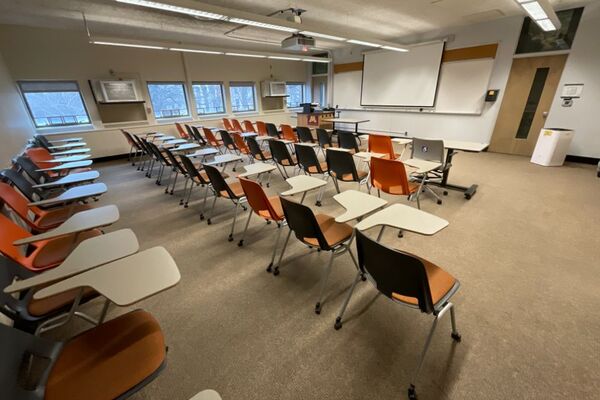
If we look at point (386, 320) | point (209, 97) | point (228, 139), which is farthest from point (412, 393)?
point (209, 97)

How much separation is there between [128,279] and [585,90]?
323 inches

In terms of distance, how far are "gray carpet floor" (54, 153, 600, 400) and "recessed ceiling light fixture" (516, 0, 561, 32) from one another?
307 centimetres

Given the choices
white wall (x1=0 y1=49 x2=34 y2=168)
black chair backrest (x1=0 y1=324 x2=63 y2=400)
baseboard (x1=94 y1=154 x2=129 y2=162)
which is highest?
white wall (x1=0 y1=49 x2=34 y2=168)

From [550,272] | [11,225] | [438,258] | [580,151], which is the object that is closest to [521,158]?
[580,151]

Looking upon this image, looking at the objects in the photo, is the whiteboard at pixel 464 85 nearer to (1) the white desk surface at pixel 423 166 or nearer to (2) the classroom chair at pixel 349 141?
(2) the classroom chair at pixel 349 141

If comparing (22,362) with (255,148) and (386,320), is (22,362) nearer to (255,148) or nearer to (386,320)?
(386,320)

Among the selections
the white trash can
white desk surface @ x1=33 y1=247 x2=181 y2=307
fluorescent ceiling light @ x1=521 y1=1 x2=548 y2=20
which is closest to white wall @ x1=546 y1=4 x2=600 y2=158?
the white trash can

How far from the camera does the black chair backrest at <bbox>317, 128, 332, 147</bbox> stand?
5484 mm

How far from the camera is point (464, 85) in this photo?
6.65 meters

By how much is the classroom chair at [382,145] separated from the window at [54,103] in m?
7.40

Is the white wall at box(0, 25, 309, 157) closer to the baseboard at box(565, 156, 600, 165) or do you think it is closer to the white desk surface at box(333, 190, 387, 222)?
the white desk surface at box(333, 190, 387, 222)

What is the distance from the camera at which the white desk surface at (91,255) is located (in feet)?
3.46

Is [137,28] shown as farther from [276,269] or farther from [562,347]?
[562,347]

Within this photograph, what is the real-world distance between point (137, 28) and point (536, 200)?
862 cm
